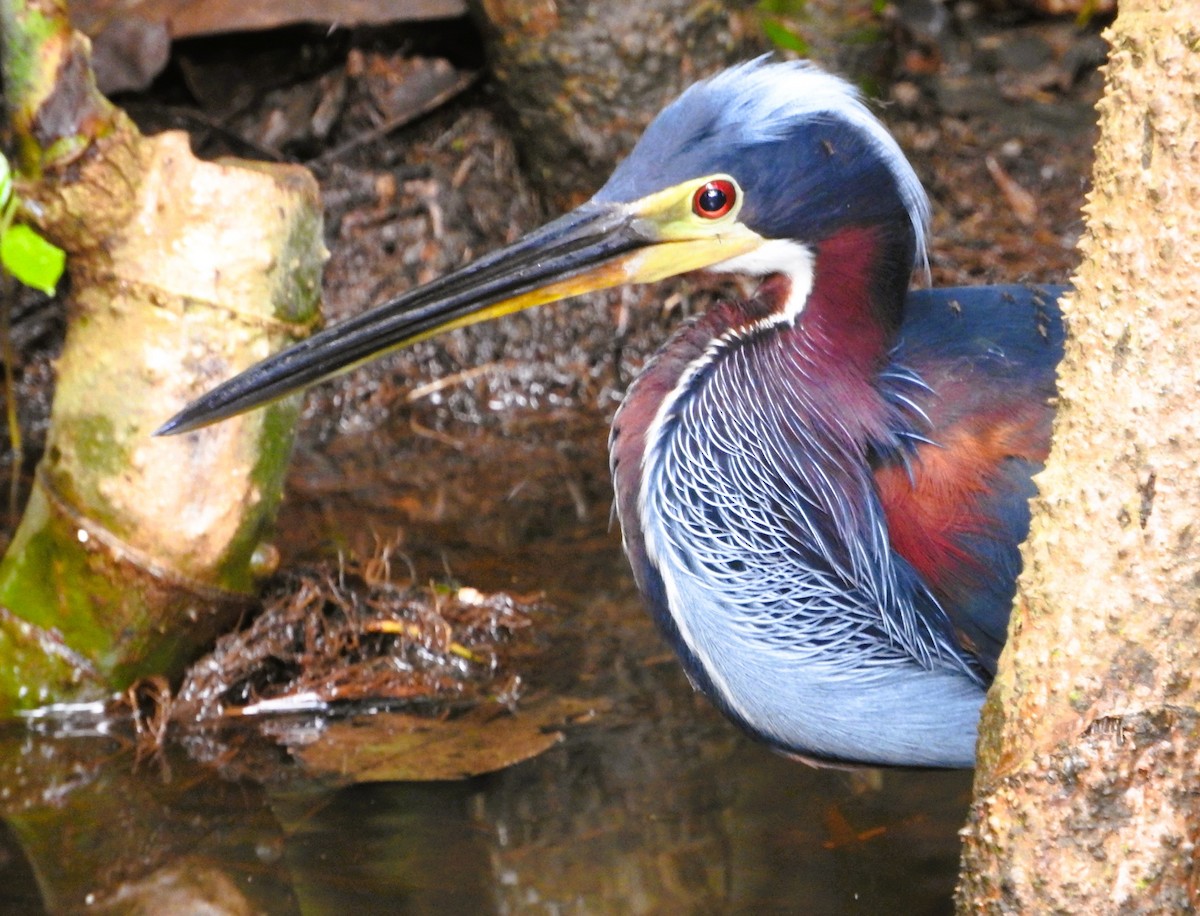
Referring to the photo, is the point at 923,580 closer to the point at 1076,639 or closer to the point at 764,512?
the point at 764,512

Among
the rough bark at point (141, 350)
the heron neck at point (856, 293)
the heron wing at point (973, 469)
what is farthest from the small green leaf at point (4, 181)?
the heron wing at point (973, 469)

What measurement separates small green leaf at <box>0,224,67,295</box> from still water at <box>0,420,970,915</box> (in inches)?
41.3

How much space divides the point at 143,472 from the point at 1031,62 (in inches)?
161

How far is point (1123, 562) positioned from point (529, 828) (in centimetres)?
148

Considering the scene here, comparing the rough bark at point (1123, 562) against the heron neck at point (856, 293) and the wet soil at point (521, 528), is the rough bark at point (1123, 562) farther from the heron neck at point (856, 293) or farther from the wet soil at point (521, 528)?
the wet soil at point (521, 528)

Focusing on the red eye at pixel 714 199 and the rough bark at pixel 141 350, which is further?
the rough bark at pixel 141 350

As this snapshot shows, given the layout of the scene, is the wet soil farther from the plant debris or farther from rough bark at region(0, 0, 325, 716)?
rough bark at region(0, 0, 325, 716)

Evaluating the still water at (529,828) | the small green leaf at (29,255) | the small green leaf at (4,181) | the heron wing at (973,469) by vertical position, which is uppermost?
the small green leaf at (4,181)

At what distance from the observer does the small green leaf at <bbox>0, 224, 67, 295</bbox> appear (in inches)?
108

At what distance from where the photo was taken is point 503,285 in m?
2.53

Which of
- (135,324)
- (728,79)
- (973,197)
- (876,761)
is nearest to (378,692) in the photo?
(135,324)

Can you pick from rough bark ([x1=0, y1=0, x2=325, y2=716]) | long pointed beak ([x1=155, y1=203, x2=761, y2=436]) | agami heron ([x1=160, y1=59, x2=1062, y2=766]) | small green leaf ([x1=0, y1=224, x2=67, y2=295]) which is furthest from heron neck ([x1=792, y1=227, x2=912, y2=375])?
small green leaf ([x1=0, y1=224, x2=67, y2=295])

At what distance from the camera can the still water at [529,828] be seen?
9.00 feet

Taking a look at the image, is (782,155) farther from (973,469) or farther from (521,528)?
(521,528)
